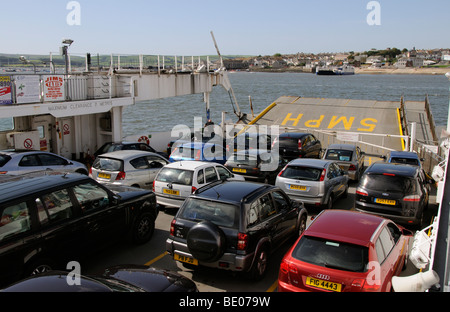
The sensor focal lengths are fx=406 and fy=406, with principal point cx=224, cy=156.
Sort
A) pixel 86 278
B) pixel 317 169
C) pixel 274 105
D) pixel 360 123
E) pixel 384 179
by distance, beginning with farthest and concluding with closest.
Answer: pixel 274 105 → pixel 360 123 → pixel 317 169 → pixel 384 179 → pixel 86 278

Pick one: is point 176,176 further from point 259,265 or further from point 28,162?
point 28,162

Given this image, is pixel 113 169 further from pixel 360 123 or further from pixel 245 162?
pixel 360 123

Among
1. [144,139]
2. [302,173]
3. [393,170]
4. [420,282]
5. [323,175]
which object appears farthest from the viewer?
[144,139]

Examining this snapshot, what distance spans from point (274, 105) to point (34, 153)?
19501mm

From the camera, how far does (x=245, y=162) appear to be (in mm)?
13422

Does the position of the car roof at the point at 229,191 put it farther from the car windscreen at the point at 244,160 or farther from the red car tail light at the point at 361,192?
the car windscreen at the point at 244,160

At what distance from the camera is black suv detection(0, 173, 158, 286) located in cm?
580

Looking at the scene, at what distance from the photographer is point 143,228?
333 inches

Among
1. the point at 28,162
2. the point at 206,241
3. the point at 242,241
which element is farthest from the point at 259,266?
the point at 28,162

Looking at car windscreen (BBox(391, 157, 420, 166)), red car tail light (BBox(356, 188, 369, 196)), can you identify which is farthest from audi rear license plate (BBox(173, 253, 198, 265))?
car windscreen (BBox(391, 157, 420, 166))

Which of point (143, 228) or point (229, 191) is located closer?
point (229, 191)

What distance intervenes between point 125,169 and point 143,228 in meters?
3.13

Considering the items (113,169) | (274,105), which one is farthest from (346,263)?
(274,105)
